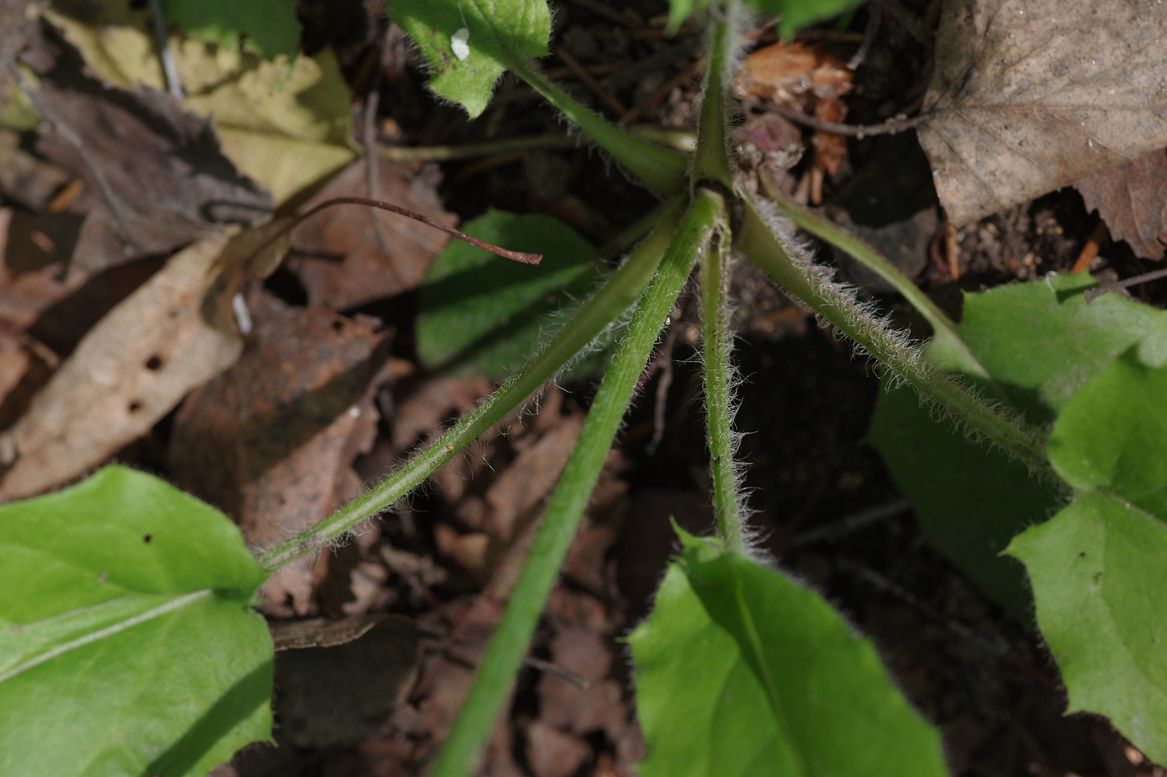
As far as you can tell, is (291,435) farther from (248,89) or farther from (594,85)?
(594,85)

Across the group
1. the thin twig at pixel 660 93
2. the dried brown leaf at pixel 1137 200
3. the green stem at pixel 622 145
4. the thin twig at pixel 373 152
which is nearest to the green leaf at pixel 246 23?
the thin twig at pixel 373 152

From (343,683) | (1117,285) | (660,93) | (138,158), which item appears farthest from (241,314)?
(1117,285)

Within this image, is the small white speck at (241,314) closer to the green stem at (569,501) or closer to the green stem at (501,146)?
the green stem at (501,146)

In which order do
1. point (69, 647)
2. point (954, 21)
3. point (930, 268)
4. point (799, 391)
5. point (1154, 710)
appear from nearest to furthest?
point (1154, 710)
point (69, 647)
point (954, 21)
point (930, 268)
point (799, 391)

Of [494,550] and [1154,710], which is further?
[494,550]

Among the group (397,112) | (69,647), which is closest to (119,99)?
(397,112)

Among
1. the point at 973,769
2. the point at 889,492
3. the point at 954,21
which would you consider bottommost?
the point at 973,769

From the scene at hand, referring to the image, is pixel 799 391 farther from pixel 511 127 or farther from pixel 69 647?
pixel 69 647

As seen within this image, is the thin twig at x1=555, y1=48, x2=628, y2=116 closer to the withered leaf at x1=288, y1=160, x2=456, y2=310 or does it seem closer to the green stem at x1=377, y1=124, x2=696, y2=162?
the green stem at x1=377, y1=124, x2=696, y2=162
